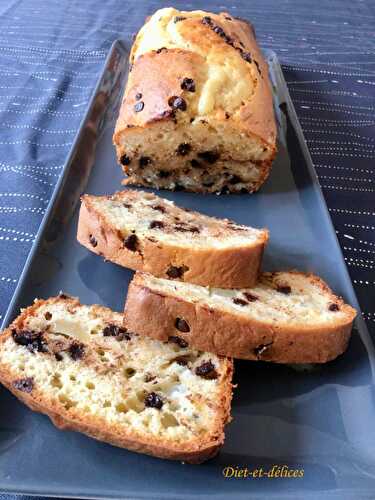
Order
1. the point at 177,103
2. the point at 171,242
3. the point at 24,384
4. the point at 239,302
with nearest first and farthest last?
the point at 24,384
the point at 239,302
the point at 171,242
the point at 177,103

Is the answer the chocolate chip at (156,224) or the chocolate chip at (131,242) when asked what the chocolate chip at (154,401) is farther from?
the chocolate chip at (156,224)

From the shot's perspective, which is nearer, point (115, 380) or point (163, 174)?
point (115, 380)

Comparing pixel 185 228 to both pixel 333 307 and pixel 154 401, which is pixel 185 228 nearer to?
pixel 333 307

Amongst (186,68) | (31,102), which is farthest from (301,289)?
(31,102)

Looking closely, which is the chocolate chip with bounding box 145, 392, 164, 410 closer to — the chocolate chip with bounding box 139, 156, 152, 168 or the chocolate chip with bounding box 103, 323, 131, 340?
the chocolate chip with bounding box 103, 323, 131, 340

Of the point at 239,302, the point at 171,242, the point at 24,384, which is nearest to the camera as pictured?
the point at 24,384

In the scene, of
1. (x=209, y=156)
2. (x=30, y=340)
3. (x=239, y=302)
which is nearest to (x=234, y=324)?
(x=239, y=302)

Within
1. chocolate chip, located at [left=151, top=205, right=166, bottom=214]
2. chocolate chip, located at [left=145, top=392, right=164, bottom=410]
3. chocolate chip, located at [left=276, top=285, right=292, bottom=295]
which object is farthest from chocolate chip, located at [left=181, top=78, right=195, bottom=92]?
chocolate chip, located at [left=145, top=392, right=164, bottom=410]

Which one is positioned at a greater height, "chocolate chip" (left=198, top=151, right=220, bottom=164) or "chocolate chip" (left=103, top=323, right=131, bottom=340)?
"chocolate chip" (left=198, top=151, right=220, bottom=164)
